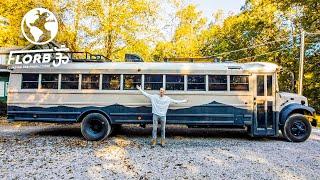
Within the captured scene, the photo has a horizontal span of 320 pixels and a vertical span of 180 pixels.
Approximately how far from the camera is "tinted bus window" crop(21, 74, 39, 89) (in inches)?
480

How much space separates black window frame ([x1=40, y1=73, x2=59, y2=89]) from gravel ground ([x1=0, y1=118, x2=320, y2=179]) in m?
1.83

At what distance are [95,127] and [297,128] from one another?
6.92 meters

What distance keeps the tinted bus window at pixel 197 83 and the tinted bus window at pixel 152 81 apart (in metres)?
1.04

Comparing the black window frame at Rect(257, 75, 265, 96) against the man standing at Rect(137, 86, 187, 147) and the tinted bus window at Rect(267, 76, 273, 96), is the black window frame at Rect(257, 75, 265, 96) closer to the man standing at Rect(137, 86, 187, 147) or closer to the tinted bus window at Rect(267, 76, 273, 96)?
the tinted bus window at Rect(267, 76, 273, 96)

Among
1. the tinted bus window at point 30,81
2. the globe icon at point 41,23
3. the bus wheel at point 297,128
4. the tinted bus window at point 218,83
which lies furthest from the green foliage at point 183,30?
the bus wheel at point 297,128

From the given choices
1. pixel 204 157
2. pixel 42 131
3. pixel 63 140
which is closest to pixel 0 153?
pixel 63 140

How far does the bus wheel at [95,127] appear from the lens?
464 inches

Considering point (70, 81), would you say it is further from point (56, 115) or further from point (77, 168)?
point (77, 168)

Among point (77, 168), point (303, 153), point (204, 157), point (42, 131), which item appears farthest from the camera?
point (42, 131)

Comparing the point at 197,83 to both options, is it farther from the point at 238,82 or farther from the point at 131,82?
the point at 131,82

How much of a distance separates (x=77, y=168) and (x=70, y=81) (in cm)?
473

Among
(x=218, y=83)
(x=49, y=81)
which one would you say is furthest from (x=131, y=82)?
(x=218, y=83)

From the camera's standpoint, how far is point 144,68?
12062 mm

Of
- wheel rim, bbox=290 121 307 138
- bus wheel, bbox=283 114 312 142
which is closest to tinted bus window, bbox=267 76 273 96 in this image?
bus wheel, bbox=283 114 312 142
